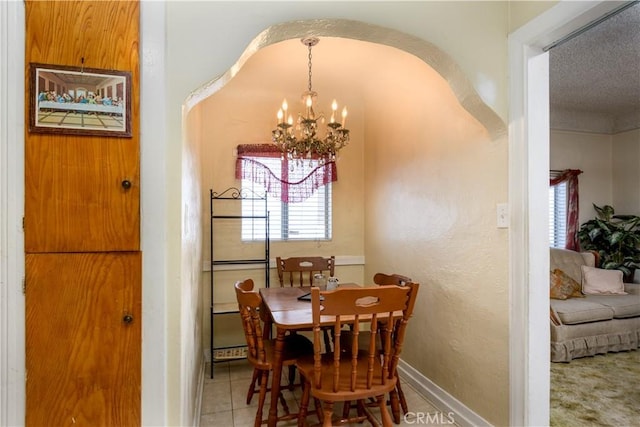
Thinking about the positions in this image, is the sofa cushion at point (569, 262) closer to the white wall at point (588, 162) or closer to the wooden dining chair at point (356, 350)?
the white wall at point (588, 162)

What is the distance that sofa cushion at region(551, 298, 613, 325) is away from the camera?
316cm

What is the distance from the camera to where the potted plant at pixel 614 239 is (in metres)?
4.31

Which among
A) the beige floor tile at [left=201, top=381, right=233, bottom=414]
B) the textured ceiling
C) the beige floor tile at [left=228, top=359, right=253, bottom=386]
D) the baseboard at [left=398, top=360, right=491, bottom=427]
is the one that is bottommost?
the beige floor tile at [left=228, top=359, right=253, bottom=386]

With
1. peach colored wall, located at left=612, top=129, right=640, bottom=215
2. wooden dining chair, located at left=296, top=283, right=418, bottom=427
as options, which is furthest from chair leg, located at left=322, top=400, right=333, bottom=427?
peach colored wall, located at left=612, top=129, right=640, bottom=215

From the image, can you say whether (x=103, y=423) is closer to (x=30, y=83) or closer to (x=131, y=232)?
(x=131, y=232)

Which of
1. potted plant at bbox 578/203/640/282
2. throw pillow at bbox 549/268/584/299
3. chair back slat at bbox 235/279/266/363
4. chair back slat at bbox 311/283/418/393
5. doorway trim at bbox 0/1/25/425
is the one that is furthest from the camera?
potted plant at bbox 578/203/640/282

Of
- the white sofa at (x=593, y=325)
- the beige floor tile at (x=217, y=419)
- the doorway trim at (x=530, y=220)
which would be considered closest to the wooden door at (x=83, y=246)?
the beige floor tile at (x=217, y=419)

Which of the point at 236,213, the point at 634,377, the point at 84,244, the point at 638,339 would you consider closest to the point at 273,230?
the point at 236,213

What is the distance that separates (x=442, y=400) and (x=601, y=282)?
9.20 ft

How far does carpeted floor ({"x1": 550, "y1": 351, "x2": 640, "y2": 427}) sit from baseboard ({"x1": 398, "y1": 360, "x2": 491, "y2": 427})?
2.01ft

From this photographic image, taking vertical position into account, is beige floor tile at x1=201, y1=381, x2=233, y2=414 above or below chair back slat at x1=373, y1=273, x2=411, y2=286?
below

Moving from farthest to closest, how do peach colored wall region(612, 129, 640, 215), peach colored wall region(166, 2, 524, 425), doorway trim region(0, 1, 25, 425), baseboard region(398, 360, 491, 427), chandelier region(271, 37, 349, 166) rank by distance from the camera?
peach colored wall region(612, 129, 640, 215) → chandelier region(271, 37, 349, 166) → baseboard region(398, 360, 491, 427) → peach colored wall region(166, 2, 524, 425) → doorway trim region(0, 1, 25, 425)

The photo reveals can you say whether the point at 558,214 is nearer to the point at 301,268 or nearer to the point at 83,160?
the point at 301,268

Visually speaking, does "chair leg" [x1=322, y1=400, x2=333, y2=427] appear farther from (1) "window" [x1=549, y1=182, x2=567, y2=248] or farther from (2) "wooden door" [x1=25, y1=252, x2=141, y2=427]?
(1) "window" [x1=549, y1=182, x2=567, y2=248]
